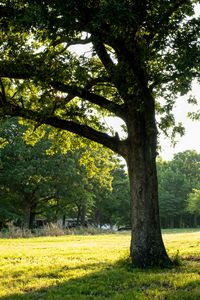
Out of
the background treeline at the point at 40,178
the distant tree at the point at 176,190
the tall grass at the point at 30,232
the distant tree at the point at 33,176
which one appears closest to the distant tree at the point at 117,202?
the distant tree at the point at 176,190

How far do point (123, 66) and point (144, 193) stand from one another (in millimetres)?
3729

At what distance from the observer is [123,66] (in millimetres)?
11219

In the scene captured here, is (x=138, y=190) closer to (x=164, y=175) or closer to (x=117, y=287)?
(x=117, y=287)

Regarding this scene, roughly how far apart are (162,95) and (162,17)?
2.32 metres

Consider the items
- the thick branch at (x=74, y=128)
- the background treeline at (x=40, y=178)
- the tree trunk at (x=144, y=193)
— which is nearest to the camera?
the tree trunk at (x=144, y=193)

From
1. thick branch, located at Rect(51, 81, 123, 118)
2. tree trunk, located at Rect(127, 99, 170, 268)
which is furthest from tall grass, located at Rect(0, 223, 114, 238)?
tree trunk, located at Rect(127, 99, 170, 268)

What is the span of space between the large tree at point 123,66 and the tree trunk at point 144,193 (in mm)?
29

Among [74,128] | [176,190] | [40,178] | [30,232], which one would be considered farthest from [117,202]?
[74,128]

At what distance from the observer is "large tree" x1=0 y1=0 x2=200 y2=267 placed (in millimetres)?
8852

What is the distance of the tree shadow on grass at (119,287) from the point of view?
7875mm

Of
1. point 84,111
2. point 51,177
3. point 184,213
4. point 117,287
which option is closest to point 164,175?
point 184,213

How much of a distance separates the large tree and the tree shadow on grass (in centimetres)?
170

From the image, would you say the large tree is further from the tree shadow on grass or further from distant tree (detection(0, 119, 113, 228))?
distant tree (detection(0, 119, 113, 228))

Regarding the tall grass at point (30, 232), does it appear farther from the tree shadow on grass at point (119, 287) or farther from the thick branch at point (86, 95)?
the tree shadow on grass at point (119, 287)
